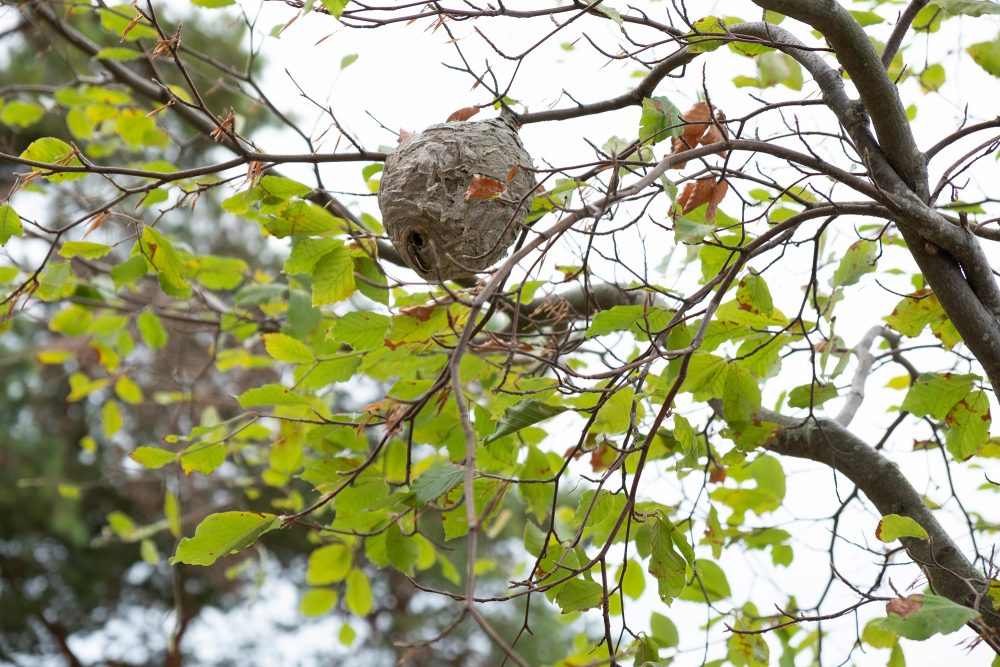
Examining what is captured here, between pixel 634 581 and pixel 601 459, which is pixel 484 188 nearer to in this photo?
pixel 601 459

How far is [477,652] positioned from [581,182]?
7902 millimetres

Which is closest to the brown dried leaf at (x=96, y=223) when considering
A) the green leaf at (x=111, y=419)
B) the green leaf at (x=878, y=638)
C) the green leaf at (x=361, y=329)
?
the green leaf at (x=361, y=329)

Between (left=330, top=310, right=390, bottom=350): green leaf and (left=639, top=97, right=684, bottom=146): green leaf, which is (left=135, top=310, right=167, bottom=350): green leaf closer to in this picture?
(left=330, top=310, right=390, bottom=350): green leaf

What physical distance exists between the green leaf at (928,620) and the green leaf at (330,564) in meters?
1.21

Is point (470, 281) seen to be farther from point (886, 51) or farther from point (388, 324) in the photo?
point (886, 51)

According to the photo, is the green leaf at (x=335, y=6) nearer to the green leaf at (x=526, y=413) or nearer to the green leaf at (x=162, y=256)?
the green leaf at (x=526, y=413)

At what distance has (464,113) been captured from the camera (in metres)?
1.22

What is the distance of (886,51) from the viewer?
3.66 ft

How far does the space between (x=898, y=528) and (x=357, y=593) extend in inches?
47.0

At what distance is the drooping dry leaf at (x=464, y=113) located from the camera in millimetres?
A: 1222

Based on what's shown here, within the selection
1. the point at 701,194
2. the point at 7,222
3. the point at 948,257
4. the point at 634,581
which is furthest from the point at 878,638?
the point at 7,222

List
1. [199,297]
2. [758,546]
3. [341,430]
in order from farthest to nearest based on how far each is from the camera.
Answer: [199,297] → [758,546] → [341,430]

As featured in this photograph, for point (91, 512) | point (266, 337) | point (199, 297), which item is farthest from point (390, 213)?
point (91, 512)

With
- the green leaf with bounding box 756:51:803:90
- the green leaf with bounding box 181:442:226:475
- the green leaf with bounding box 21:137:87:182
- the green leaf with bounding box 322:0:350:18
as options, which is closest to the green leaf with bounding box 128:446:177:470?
the green leaf with bounding box 181:442:226:475
